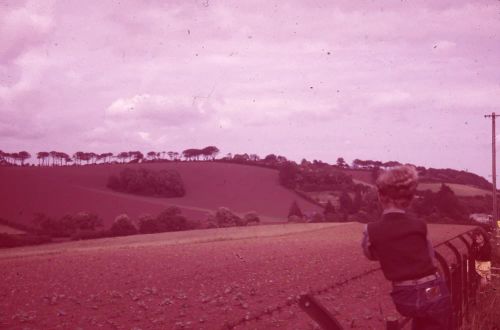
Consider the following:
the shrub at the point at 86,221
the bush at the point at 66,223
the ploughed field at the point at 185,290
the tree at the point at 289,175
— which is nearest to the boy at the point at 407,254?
the ploughed field at the point at 185,290

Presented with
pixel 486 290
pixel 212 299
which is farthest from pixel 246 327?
pixel 486 290

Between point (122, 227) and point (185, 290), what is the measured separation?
47206 mm

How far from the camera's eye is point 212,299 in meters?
16.7

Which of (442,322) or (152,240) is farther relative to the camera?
(152,240)

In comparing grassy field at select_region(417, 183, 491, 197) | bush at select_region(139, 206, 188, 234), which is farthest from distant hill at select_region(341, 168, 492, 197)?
bush at select_region(139, 206, 188, 234)

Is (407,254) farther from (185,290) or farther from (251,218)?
(251,218)

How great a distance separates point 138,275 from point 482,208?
59.2m

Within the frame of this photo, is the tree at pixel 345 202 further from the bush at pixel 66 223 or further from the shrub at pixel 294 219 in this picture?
the bush at pixel 66 223

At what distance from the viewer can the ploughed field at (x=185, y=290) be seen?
44.9ft

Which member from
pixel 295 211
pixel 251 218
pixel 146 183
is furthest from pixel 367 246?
pixel 146 183

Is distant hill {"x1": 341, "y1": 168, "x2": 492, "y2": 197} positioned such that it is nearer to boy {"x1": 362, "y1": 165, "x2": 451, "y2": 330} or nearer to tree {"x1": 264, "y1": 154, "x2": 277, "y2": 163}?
tree {"x1": 264, "y1": 154, "x2": 277, "y2": 163}

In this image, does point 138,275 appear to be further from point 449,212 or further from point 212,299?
point 449,212

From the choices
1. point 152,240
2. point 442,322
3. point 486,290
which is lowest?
point 152,240

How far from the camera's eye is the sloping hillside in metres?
68.0
